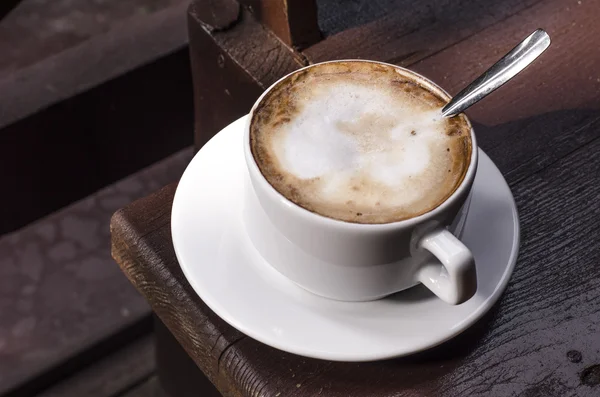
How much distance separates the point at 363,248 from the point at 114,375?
1.04 metres

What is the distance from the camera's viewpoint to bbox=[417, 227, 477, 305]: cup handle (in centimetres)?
55

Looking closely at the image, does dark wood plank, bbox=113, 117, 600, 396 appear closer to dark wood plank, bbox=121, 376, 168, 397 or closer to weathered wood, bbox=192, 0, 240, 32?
weathered wood, bbox=192, 0, 240, 32

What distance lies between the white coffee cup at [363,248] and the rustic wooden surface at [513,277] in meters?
0.08

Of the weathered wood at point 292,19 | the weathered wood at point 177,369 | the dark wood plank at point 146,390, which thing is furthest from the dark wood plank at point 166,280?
the dark wood plank at point 146,390

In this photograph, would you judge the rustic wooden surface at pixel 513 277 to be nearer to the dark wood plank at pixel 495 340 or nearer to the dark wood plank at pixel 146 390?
the dark wood plank at pixel 495 340

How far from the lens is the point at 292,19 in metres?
0.90

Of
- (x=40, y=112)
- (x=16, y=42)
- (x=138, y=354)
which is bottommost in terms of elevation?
(x=138, y=354)

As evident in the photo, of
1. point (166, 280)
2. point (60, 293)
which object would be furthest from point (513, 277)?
point (60, 293)

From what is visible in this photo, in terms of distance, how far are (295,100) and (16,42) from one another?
1.29 m

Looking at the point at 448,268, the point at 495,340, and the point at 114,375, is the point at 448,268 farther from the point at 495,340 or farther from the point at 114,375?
the point at 114,375

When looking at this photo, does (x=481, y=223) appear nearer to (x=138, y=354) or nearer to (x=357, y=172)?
(x=357, y=172)

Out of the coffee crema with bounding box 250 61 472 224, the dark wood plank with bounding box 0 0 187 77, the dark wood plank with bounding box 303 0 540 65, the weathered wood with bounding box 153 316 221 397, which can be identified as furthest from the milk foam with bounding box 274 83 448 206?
the dark wood plank with bounding box 0 0 187 77

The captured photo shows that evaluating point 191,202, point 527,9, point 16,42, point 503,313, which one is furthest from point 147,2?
point 503,313

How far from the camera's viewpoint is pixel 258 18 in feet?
3.14
